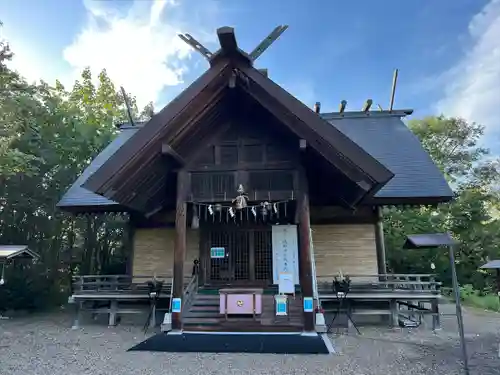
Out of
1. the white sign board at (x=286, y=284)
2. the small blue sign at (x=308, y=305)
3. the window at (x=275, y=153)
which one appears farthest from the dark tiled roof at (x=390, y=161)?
the small blue sign at (x=308, y=305)

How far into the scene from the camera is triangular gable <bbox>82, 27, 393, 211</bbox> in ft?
23.2

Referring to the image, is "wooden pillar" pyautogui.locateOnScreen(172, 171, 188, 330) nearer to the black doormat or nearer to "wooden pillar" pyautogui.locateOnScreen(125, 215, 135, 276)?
the black doormat

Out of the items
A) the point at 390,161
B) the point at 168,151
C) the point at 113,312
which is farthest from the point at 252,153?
the point at 113,312

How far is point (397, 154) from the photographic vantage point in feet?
37.3

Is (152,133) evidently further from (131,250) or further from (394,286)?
(394,286)

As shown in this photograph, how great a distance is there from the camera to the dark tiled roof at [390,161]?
9578mm

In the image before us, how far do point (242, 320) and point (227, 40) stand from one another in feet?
18.9

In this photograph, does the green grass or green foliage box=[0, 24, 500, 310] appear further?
the green grass

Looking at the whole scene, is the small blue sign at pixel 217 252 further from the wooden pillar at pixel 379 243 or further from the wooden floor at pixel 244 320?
the wooden pillar at pixel 379 243

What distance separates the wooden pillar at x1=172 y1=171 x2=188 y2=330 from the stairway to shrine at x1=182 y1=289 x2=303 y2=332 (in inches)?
18.1

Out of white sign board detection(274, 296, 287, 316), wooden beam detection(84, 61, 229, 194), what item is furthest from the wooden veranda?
wooden beam detection(84, 61, 229, 194)

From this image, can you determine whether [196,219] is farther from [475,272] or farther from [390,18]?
[475,272]

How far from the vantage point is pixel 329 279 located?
10.2 m

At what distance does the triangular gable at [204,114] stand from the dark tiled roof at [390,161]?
2.58 metres
